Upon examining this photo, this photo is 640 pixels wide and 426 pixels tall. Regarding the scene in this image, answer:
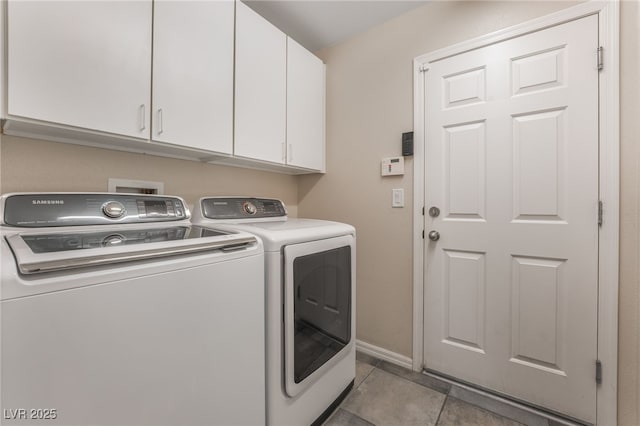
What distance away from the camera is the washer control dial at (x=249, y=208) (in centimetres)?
169

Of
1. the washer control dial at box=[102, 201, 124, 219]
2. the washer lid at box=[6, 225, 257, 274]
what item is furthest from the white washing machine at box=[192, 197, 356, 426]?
the washer control dial at box=[102, 201, 124, 219]

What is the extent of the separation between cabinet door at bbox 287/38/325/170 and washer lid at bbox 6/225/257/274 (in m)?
1.07

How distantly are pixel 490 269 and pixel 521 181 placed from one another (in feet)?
1.77

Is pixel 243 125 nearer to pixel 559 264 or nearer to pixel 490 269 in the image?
pixel 490 269

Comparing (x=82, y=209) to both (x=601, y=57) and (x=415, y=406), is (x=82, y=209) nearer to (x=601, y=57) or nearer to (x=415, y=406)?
(x=415, y=406)

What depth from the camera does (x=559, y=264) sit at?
1396 mm

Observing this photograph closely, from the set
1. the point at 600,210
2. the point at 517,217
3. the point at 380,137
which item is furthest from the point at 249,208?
the point at 600,210

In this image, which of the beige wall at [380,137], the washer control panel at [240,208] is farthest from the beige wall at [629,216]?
the washer control panel at [240,208]

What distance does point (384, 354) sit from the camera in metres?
1.93

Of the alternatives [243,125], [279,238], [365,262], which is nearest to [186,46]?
[243,125]

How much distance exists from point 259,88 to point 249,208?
0.76 metres

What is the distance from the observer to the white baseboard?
184 centimetres

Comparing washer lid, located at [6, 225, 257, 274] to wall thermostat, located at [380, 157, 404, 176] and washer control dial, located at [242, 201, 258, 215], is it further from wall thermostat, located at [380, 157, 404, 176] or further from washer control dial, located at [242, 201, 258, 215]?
wall thermostat, located at [380, 157, 404, 176]

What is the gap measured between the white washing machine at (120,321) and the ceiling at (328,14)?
5.43ft
